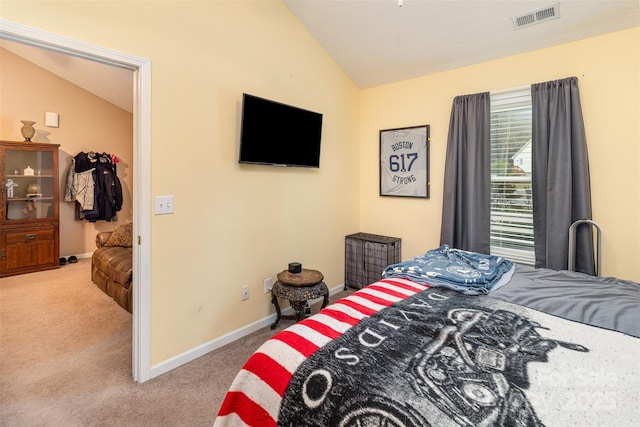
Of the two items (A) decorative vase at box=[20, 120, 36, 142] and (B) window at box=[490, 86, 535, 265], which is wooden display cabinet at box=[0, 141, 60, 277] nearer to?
(A) decorative vase at box=[20, 120, 36, 142]

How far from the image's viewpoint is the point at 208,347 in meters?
2.29

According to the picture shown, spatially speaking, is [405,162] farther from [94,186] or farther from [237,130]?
[94,186]

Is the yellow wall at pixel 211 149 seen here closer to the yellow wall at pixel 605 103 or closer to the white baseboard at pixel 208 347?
the white baseboard at pixel 208 347

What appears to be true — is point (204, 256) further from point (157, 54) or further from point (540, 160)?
point (540, 160)

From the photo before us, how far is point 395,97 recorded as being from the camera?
3.40 meters

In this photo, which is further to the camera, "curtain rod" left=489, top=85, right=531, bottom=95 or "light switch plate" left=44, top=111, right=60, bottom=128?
"light switch plate" left=44, top=111, right=60, bottom=128

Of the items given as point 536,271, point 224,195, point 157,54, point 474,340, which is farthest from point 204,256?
point 536,271

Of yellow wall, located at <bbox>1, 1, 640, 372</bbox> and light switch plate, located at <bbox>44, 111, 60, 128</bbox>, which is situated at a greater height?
light switch plate, located at <bbox>44, 111, 60, 128</bbox>

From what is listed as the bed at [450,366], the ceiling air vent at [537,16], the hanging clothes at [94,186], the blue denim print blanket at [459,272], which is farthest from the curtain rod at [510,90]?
the hanging clothes at [94,186]

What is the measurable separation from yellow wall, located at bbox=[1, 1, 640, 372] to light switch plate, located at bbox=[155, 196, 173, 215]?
4 centimetres

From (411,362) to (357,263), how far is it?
99.9 inches

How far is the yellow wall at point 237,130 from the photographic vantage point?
1.96m

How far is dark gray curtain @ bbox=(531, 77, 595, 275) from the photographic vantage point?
7.64 feet

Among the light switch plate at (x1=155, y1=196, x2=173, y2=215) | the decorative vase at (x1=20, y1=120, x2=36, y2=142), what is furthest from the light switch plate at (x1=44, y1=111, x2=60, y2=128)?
the light switch plate at (x1=155, y1=196, x2=173, y2=215)
